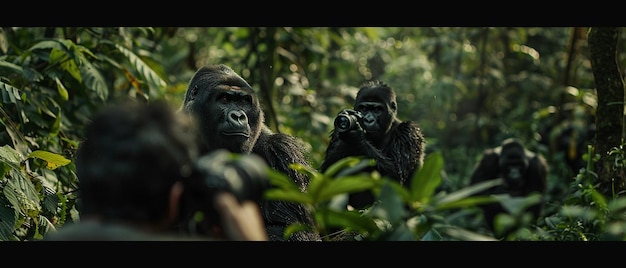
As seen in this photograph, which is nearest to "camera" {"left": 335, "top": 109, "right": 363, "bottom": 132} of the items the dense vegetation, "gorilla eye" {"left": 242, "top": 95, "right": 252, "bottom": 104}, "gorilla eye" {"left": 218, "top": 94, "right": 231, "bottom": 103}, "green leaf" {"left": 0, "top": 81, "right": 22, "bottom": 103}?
the dense vegetation

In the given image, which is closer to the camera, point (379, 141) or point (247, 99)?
point (247, 99)

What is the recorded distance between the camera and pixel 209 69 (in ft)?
20.3

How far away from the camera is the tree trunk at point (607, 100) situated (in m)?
5.82

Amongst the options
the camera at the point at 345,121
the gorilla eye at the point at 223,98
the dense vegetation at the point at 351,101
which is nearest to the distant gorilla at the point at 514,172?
the dense vegetation at the point at 351,101

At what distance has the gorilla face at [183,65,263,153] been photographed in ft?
18.4

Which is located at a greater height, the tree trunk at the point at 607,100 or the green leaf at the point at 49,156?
the tree trunk at the point at 607,100

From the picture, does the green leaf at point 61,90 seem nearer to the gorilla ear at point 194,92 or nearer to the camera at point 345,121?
the gorilla ear at point 194,92

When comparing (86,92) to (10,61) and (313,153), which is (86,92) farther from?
(313,153)

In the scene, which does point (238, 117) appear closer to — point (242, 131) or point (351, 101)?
point (242, 131)

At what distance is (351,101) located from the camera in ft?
37.2

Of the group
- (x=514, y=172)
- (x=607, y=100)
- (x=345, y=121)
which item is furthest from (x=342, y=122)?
(x=514, y=172)

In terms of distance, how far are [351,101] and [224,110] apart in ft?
18.6

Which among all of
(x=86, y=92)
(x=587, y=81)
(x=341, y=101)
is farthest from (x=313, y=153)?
(x=587, y=81)

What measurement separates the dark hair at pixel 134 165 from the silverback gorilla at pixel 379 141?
4853 millimetres
